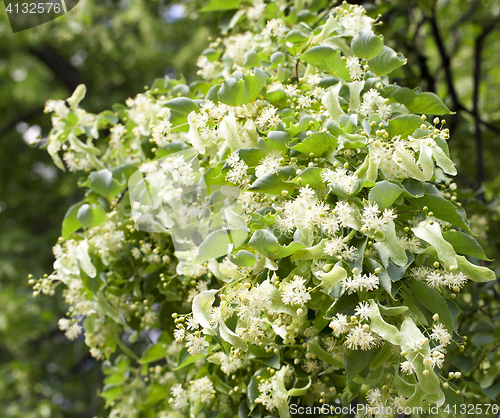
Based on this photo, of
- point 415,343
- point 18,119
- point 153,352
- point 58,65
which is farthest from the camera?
point 18,119

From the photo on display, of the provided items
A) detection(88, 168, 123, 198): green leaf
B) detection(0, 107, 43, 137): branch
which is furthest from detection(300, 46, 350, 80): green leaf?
detection(0, 107, 43, 137): branch

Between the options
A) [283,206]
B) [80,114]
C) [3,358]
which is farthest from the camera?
[3,358]

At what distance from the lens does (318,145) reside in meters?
0.60

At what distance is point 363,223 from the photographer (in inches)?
21.3

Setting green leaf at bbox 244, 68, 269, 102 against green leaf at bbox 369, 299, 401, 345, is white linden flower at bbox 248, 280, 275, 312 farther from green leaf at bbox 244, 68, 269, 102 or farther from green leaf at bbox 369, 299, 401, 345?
green leaf at bbox 244, 68, 269, 102

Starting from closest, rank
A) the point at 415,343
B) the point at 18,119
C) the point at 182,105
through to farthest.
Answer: the point at 415,343
the point at 182,105
the point at 18,119

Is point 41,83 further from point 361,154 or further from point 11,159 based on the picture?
point 361,154

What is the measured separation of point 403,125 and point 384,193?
0.49 feet

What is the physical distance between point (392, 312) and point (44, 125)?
5.10 meters

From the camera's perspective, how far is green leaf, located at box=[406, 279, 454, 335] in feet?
1.74

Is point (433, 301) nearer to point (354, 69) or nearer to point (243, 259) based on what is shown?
point (243, 259)

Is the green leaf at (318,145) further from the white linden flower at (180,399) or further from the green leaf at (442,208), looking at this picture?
the white linden flower at (180,399)

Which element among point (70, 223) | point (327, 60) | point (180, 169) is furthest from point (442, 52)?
point (70, 223)

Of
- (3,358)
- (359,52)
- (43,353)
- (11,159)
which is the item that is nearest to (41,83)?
(11,159)
